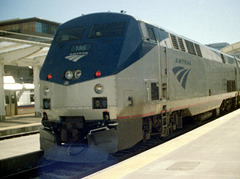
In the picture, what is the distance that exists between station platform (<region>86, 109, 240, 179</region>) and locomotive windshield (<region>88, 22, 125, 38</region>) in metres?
3.17

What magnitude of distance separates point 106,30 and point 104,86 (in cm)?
176

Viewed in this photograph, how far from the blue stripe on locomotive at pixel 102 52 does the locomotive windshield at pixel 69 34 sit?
0.47 ft

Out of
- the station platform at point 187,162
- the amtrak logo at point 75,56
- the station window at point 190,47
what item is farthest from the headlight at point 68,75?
the station window at point 190,47

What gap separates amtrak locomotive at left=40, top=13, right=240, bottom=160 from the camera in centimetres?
723

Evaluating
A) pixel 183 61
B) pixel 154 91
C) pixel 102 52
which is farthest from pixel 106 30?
pixel 183 61

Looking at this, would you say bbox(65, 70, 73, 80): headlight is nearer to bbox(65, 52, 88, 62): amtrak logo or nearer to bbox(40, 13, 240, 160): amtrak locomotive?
bbox(40, 13, 240, 160): amtrak locomotive

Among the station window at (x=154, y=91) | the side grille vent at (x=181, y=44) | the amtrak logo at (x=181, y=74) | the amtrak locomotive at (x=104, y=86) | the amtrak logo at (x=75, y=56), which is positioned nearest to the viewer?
the amtrak locomotive at (x=104, y=86)

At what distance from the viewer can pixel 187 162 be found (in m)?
6.27

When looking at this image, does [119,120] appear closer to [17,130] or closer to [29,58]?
[17,130]

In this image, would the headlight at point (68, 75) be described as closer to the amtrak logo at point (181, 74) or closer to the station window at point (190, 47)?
the amtrak logo at point (181, 74)

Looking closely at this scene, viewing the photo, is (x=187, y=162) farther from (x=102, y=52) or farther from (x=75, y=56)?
(x=75, y=56)

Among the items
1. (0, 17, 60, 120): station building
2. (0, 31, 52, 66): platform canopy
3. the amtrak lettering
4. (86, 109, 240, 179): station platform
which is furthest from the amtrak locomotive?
(0, 31, 52, 66): platform canopy

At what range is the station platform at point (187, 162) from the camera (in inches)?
214

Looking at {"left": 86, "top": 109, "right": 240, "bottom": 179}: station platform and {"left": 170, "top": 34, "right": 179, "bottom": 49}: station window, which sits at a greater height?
{"left": 170, "top": 34, "right": 179, "bottom": 49}: station window
